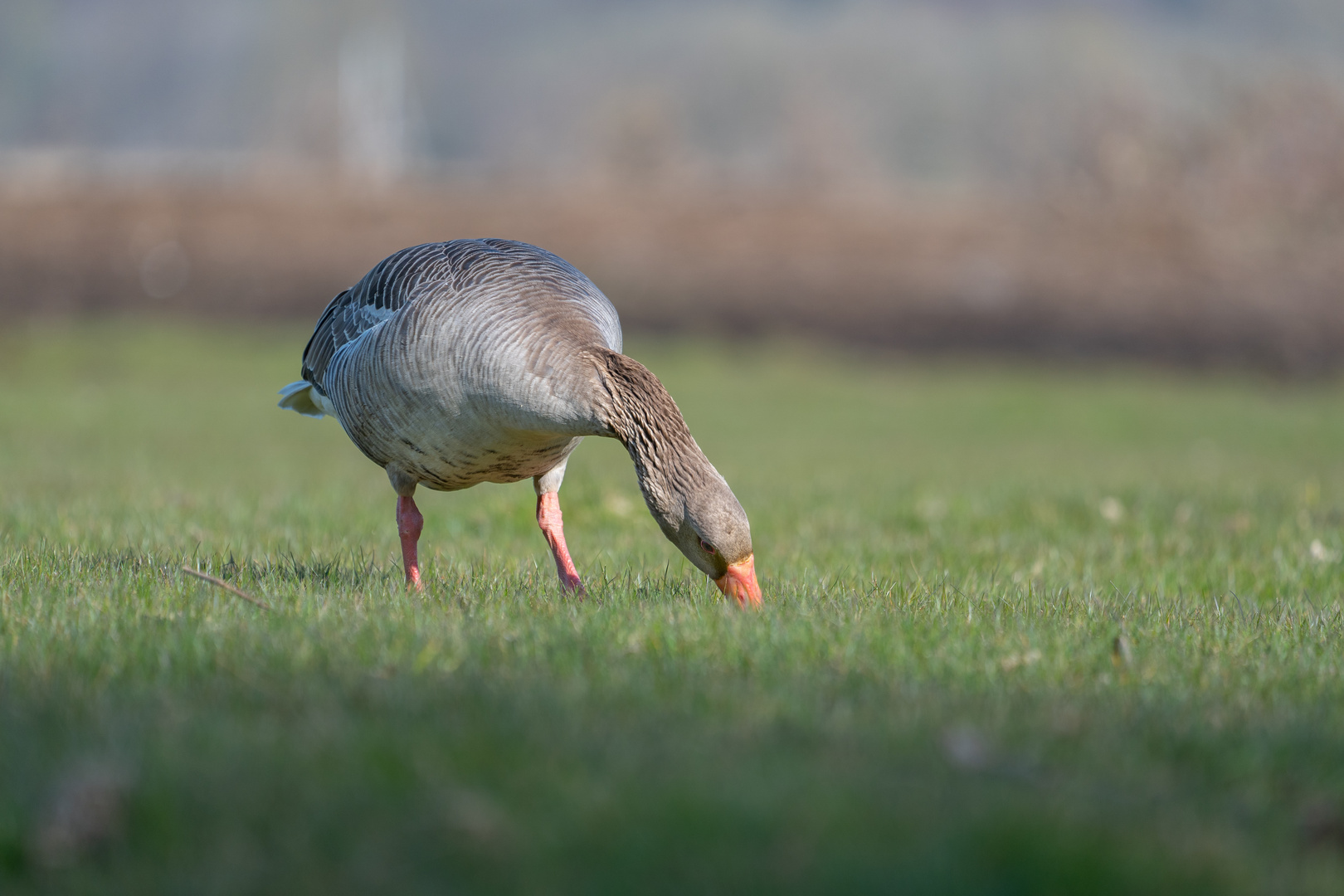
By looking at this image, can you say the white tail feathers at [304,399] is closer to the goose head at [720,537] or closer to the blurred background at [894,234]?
the goose head at [720,537]

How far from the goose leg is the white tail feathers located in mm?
899

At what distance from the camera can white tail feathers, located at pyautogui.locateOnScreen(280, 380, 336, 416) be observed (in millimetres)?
6645

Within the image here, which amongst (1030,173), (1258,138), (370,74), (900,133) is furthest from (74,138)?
(900,133)

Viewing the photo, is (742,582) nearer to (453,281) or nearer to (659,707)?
(659,707)

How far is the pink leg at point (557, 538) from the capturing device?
18.1ft

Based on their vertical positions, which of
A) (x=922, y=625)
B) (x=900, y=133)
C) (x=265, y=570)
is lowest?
(x=900, y=133)

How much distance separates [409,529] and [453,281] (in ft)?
3.77

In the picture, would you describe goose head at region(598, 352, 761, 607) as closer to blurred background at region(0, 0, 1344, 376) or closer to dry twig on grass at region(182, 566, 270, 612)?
dry twig on grass at region(182, 566, 270, 612)

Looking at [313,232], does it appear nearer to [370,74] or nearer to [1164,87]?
[1164,87]

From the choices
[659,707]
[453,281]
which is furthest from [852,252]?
[659,707]

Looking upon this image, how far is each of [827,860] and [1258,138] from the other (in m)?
33.3

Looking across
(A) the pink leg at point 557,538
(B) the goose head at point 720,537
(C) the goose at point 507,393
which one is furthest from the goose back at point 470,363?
(B) the goose head at point 720,537

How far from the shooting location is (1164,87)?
1494 inches

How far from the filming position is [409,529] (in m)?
5.85
